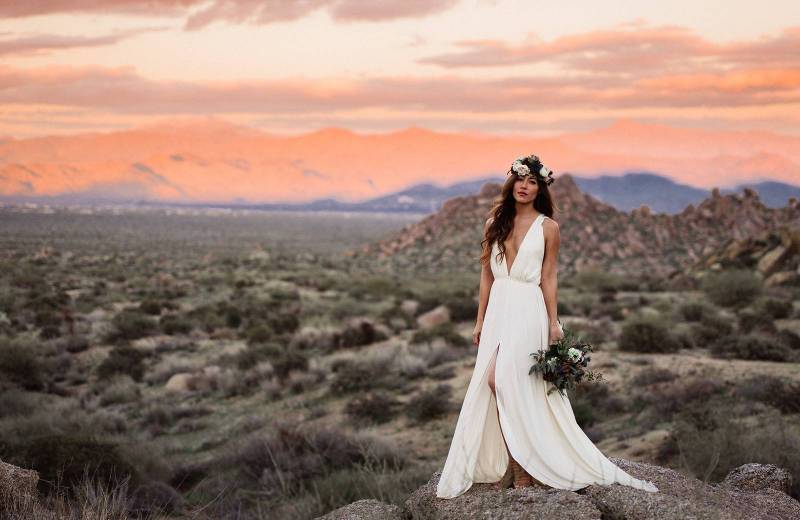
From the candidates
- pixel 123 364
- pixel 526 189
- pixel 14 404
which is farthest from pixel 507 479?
pixel 123 364

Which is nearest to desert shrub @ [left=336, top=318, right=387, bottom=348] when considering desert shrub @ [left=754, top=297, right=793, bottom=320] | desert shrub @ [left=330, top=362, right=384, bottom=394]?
desert shrub @ [left=330, top=362, right=384, bottom=394]

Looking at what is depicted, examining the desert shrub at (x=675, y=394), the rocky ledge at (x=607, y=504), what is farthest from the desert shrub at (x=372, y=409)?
the rocky ledge at (x=607, y=504)

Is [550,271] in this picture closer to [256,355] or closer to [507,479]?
[507,479]

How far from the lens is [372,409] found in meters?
13.4

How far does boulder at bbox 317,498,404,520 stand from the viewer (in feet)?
18.0

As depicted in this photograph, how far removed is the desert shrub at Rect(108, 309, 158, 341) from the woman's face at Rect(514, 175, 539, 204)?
18633 mm

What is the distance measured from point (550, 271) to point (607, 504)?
5.69 ft

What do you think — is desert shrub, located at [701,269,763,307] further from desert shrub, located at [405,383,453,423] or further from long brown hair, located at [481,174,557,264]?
long brown hair, located at [481,174,557,264]

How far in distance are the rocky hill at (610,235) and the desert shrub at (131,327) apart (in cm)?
2677

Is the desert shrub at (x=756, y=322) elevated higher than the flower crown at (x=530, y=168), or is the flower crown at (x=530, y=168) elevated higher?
the flower crown at (x=530, y=168)

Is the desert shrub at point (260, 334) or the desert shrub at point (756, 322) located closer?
the desert shrub at point (756, 322)

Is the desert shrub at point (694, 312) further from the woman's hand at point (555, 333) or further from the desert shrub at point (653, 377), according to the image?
the woman's hand at point (555, 333)

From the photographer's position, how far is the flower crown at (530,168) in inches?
222

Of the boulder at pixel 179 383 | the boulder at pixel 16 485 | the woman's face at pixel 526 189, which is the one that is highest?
the woman's face at pixel 526 189
